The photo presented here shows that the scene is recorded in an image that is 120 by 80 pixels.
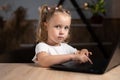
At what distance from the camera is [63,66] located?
2.31 ft

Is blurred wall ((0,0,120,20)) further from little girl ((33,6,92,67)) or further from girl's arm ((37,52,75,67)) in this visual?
girl's arm ((37,52,75,67))

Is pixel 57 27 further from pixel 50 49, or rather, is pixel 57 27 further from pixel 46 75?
pixel 46 75

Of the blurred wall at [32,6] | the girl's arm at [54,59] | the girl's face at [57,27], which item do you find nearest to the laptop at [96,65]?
the girl's arm at [54,59]

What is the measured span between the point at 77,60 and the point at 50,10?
0.22 m

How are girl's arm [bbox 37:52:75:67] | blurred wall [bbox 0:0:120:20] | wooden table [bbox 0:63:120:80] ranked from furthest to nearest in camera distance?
blurred wall [bbox 0:0:120:20] → girl's arm [bbox 37:52:75:67] → wooden table [bbox 0:63:120:80]

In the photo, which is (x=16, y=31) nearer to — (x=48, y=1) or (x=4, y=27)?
(x=4, y=27)

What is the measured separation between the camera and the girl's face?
0.82m

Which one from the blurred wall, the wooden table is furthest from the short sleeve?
the blurred wall

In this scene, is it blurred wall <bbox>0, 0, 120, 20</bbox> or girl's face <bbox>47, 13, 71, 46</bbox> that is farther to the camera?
blurred wall <bbox>0, 0, 120, 20</bbox>

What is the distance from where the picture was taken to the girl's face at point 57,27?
32.3 inches

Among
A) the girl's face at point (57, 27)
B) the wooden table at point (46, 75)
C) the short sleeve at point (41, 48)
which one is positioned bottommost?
the wooden table at point (46, 75)

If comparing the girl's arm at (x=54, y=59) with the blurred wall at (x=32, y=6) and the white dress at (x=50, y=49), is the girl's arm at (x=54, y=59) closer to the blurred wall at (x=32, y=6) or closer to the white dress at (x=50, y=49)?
the white dress at (x=50, y=49)

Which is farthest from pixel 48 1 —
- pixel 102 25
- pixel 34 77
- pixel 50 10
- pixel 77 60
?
pixel 34 77

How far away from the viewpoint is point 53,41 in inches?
33.8
